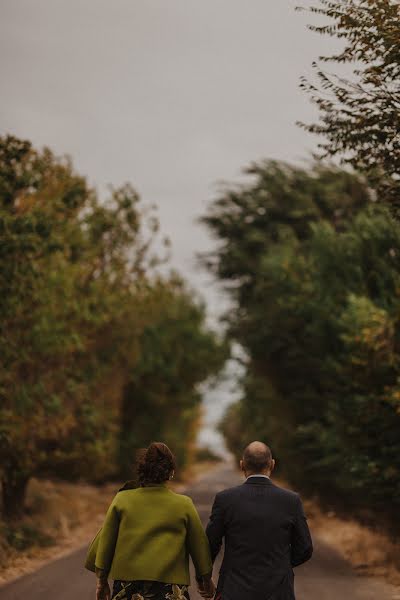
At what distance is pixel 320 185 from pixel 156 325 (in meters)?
14.2

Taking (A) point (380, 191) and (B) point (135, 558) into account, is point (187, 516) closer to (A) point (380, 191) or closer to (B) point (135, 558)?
(B) point (135, 558)

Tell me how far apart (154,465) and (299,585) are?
8.27 m

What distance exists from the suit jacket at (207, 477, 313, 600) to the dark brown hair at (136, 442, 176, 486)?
0.43 metres

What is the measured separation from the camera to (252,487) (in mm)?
5492

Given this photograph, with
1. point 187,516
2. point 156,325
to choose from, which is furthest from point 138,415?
point 187,516

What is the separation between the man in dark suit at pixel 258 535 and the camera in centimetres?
526

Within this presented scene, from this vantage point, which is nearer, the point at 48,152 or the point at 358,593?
the point at 358,593

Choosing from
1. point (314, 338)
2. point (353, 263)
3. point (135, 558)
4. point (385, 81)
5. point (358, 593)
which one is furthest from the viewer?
point (314, 338)

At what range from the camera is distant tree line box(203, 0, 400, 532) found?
30.5 feet

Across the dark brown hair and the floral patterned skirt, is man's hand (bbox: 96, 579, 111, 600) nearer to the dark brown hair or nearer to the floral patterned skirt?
the floral patterned skirt

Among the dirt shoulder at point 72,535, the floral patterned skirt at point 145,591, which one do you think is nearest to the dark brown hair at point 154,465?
the floral patterned skirt at point 145,591

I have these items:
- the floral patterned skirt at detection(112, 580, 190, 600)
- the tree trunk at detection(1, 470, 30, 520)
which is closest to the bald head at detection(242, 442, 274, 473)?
the floral patterned skirt at detection(112, 580, 190, 600)

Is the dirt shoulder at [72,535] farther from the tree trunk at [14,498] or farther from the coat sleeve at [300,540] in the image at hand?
the coat sleeve at [300,540]

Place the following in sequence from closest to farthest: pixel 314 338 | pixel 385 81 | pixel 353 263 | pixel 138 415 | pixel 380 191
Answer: pixel 385 81 < pixel 380 191 < pixel 353 263 < pixel 314 338 < pixel 138 415
